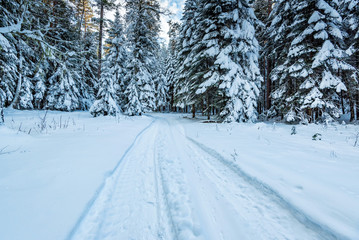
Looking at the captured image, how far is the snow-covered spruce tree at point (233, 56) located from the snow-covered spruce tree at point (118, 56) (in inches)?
396

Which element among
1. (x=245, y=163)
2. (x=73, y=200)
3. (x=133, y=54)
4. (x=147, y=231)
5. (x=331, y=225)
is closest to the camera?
(x=331, y=225)

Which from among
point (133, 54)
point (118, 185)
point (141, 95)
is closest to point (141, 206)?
point (118, 185)

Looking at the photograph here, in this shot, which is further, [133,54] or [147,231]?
[133,54]

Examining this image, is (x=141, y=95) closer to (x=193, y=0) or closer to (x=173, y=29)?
(x=193, y=0)

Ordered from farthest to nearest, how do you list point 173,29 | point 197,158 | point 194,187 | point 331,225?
point 173,29, point 197,158, point 194,187, point 331,225

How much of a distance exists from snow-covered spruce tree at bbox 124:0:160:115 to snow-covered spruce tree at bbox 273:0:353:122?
1232cm

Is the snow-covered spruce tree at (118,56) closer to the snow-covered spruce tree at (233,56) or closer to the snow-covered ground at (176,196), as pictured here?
the snow-covered spruce tree at (233,56)

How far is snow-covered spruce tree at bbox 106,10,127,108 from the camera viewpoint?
16.2 m

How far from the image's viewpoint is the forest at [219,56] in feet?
28.0

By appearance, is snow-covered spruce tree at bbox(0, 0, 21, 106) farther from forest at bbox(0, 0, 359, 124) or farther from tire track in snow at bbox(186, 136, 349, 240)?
tire track in snow at bbox(186, 136, 349, 240)

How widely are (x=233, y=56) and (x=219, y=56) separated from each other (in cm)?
158

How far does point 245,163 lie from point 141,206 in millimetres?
2486

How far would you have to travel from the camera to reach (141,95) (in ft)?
53.6

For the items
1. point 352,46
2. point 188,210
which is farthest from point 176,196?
point 352,46
